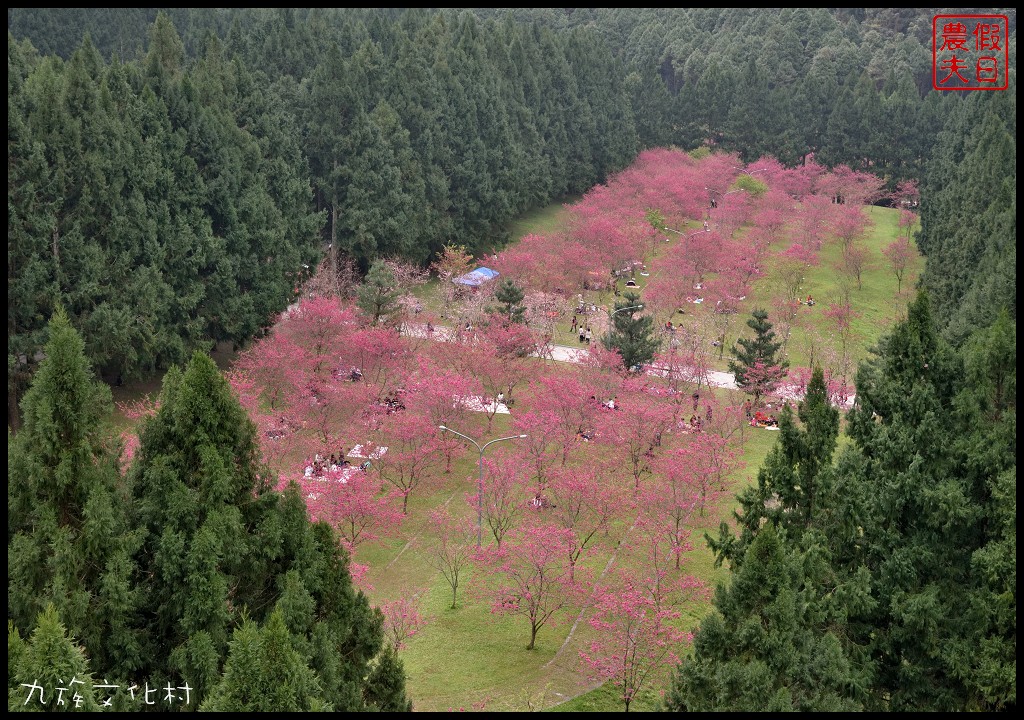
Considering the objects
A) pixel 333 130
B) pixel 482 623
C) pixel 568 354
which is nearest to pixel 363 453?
pixel 482 623

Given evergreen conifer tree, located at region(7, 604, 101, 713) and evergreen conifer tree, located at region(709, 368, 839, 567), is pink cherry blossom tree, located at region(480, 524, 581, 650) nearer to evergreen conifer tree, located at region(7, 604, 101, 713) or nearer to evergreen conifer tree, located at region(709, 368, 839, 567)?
evergreen conifer tree, located at region(709, 368, 839, 567)

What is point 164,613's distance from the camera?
57.8 feet

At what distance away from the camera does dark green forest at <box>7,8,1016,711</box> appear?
1733cm

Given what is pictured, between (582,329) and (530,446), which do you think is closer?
(530,446)

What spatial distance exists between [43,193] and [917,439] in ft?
110

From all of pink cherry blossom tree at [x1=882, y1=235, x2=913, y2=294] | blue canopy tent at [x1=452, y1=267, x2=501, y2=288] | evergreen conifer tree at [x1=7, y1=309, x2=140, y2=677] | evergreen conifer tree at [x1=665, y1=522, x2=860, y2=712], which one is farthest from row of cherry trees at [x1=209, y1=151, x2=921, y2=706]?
evergreen conifer tree at [x1=7, y1=309, x2=140, y2=677]

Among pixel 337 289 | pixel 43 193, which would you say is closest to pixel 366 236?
pixel 337 289

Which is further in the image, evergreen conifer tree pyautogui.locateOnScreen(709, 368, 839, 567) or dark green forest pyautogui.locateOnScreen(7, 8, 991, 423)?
dark green forest pyautogui.locateOnScreen(7, 8, 991, 423)

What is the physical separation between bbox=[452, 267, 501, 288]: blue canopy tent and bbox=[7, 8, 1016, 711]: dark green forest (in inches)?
167

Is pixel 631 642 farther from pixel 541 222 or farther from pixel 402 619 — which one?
pixel 541 222

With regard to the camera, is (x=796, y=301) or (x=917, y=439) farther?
(x=796, y=301)

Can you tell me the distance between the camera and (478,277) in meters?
60.3

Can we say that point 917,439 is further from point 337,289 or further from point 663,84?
point 663,84

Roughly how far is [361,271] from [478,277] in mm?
7423
